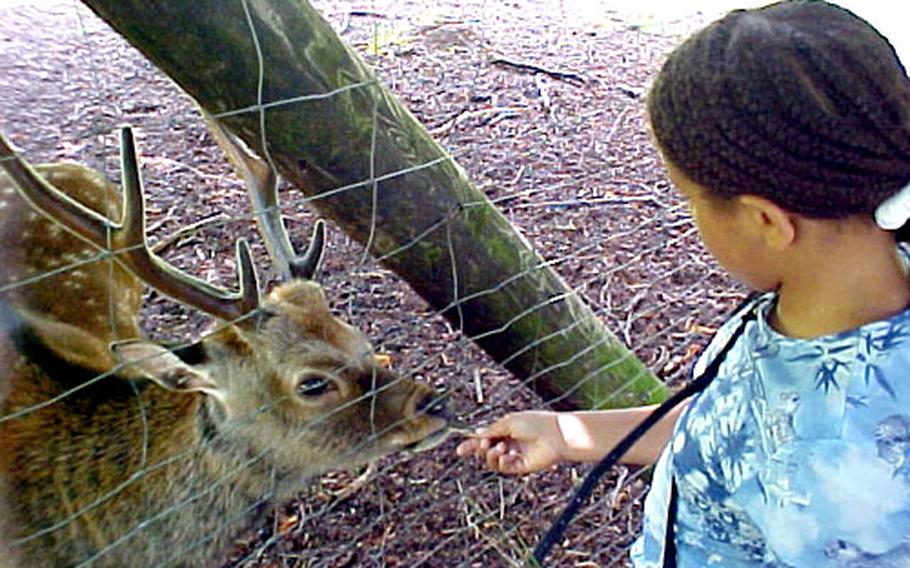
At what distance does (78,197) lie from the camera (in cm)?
296

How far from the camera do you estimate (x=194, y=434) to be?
2361mm

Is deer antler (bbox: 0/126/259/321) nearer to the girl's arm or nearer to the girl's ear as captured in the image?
the girl's arm

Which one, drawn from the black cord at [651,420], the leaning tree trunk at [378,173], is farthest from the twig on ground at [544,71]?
the black cord at [651,420]

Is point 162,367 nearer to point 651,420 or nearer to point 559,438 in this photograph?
point 559,438

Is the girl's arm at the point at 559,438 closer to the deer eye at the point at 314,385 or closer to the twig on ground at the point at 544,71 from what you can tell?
the deer eye at the point at 314,385

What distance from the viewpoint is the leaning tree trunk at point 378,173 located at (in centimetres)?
167

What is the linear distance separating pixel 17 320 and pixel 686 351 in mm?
1983

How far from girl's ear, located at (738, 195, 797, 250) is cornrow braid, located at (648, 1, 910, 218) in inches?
0.4

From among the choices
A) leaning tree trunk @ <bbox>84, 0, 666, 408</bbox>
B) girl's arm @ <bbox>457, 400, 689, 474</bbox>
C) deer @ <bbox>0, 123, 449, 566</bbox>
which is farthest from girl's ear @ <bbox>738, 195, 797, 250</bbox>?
deer @ <bbox>0, 123, 449, 566</bbox>

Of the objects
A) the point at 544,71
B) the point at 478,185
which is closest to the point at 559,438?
the point at 478,185

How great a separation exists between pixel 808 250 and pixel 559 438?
608mm

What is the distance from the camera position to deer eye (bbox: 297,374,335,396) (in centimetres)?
229

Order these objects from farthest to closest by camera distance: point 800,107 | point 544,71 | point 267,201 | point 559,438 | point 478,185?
1. point 544,71
2. point 478,185
3. point 267,201
4. point 559,438
5. point 800,107

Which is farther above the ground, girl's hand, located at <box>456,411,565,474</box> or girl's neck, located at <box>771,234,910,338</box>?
girl's neck, located at <box>771,234,910,338</box>
